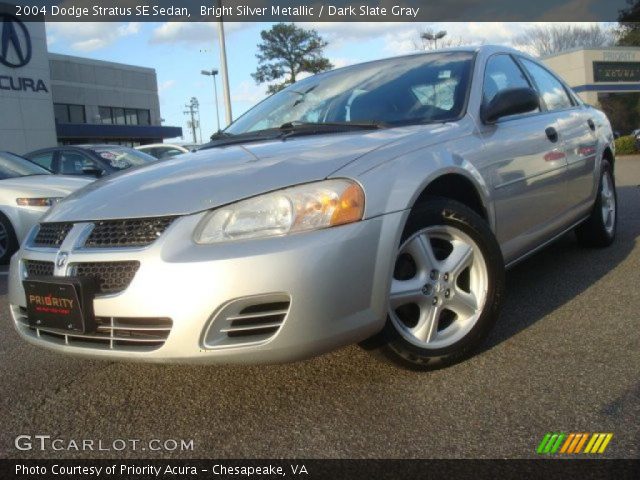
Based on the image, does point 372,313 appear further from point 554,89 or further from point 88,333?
point 554,89

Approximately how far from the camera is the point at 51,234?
8.38 feet

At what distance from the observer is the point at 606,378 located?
8.01 feet

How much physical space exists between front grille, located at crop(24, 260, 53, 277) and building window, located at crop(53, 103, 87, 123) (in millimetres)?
37424

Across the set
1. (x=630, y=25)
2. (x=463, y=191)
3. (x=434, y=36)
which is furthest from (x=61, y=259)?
(x=630, y=25)

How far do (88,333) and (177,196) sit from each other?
59 centimetres

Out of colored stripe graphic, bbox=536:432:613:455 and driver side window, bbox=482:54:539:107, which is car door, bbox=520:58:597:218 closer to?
driver side window, bbox=482:54:539:107

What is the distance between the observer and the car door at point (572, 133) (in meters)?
3.95

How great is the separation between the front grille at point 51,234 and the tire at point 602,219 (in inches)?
145

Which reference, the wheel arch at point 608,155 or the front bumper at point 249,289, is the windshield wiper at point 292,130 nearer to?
the front bumper at point 249,289

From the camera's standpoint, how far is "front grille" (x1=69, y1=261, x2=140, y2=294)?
219 centimetres

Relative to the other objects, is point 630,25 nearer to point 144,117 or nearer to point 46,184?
point 144,117

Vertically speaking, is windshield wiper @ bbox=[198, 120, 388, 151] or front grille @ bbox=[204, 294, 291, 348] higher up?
windshield wiper @ bbox=[198, 120, 388, 151]

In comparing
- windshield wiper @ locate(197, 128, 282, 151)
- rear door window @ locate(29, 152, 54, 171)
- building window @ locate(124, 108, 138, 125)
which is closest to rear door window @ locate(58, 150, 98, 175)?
rear door window @ locate(29, 152, 54, 171)

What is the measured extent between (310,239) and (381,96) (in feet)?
4.83
